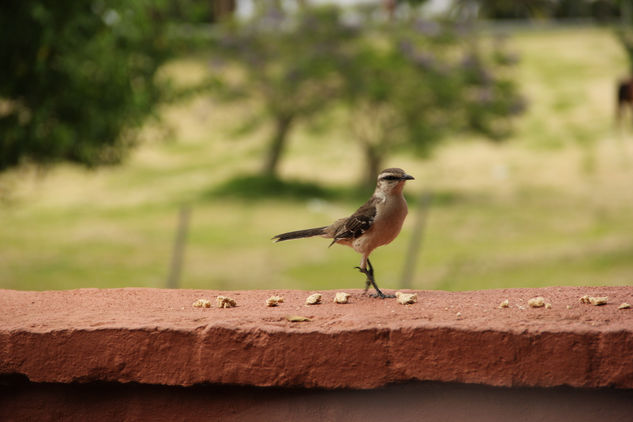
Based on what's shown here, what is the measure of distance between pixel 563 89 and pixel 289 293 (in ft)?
70.8

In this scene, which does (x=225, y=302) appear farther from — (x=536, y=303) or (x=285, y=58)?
(x=285, y=58)

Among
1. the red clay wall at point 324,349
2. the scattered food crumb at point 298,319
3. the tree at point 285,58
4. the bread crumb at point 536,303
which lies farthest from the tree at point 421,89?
the scattered food crumb at point 298,319

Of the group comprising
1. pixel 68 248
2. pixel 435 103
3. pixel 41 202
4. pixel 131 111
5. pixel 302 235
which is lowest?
pixel 41 202

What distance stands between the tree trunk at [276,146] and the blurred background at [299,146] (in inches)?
2.3

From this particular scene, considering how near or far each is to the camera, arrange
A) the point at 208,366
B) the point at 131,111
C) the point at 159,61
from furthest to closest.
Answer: the point at 159,61 → the point at 131,111 → the point at 208,366

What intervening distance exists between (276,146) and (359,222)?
53.0 ft

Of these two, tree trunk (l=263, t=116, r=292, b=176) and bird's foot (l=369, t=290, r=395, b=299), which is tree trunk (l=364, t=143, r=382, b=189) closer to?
tree trunk (l=263, t=116, r=292, b=176)

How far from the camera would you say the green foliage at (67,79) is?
834 centimetres

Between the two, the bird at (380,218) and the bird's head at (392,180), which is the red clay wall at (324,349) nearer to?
the bird at (380,218)

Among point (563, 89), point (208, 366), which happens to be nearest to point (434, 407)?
point (208, 366)

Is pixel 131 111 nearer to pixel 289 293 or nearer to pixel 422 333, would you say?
pixel 289 293

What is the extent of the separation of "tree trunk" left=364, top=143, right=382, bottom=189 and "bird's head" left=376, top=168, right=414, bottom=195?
14721mm

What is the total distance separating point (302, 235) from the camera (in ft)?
12.7

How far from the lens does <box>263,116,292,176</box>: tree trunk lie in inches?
763
